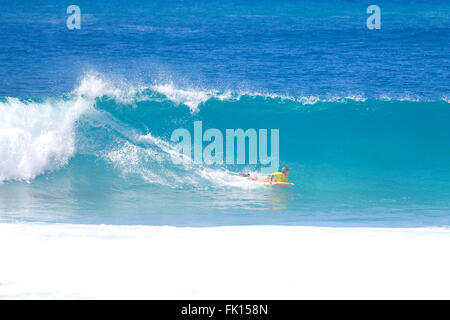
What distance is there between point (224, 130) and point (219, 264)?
22.9 feet

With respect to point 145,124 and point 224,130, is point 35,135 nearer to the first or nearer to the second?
point 145,124

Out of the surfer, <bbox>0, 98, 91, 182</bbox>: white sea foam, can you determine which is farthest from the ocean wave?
the surfer

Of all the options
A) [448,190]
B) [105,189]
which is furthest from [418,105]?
[105,189]

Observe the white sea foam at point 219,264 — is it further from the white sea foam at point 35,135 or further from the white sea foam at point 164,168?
the white sea foam at point 35,135

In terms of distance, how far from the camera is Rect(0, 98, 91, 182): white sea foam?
948cm

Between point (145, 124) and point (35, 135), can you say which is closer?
point (35, 135)

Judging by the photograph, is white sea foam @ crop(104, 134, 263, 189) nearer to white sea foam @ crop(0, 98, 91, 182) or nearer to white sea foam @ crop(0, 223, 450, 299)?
white sea foam @ crop(0, 98, 91, 182)

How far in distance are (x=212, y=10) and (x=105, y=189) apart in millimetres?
27344

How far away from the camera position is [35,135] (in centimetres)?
1005

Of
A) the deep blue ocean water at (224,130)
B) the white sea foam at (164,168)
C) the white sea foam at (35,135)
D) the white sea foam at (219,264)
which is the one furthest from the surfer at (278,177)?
the white sea foam at (35,135)

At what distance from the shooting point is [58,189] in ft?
29.5

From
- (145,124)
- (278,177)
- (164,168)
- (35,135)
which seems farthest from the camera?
(145,124)

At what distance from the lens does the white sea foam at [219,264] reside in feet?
14.4

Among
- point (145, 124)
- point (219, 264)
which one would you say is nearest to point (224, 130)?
point (145, 124)
